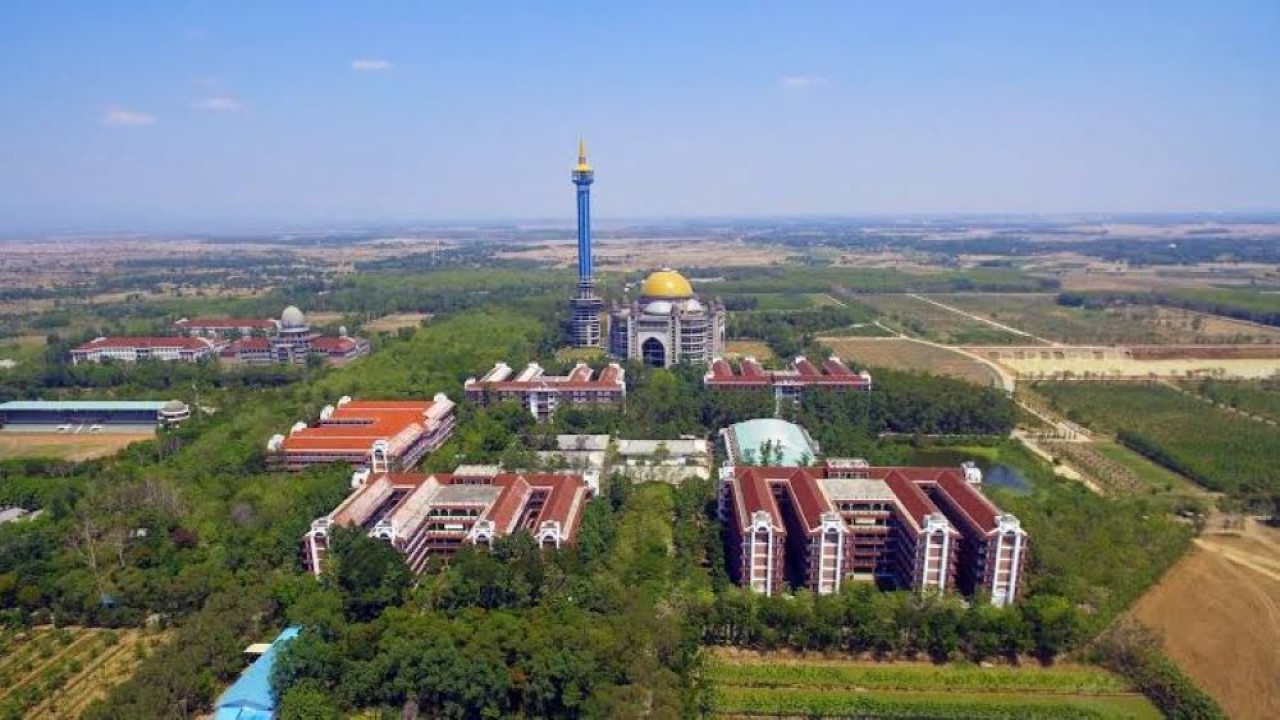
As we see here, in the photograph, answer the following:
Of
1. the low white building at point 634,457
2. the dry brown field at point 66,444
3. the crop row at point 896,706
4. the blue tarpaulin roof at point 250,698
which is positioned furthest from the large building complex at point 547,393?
the crop row at point 896,706

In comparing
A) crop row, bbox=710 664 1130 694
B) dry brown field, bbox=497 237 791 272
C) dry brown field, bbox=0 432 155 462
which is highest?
dry brown field, bbox=497 237 791 272

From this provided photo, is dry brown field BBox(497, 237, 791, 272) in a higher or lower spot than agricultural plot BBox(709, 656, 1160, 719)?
higher

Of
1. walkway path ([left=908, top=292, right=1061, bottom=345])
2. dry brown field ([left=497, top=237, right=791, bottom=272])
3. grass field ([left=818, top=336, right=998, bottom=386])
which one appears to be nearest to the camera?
grass field ([left=818, top=336, right=998, bottom=386])

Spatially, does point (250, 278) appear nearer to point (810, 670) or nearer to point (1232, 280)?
point (810, 670)

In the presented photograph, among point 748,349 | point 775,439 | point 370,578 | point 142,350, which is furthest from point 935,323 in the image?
point 142,350

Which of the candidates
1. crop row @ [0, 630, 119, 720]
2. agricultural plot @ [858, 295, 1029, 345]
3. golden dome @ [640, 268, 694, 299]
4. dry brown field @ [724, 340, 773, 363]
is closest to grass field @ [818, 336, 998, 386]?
agricultural plot @ [858, 295, 1029, 345]

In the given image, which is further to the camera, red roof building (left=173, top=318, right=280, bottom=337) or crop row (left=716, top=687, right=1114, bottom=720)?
red roof building (left=173, top=318, right=280, bottom=337)

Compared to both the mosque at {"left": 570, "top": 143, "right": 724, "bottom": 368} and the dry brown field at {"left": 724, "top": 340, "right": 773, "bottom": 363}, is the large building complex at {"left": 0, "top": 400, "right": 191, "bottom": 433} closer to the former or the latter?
the mosque at {"left": 570, "top": 143, "right": 724, "bottom": 368}
